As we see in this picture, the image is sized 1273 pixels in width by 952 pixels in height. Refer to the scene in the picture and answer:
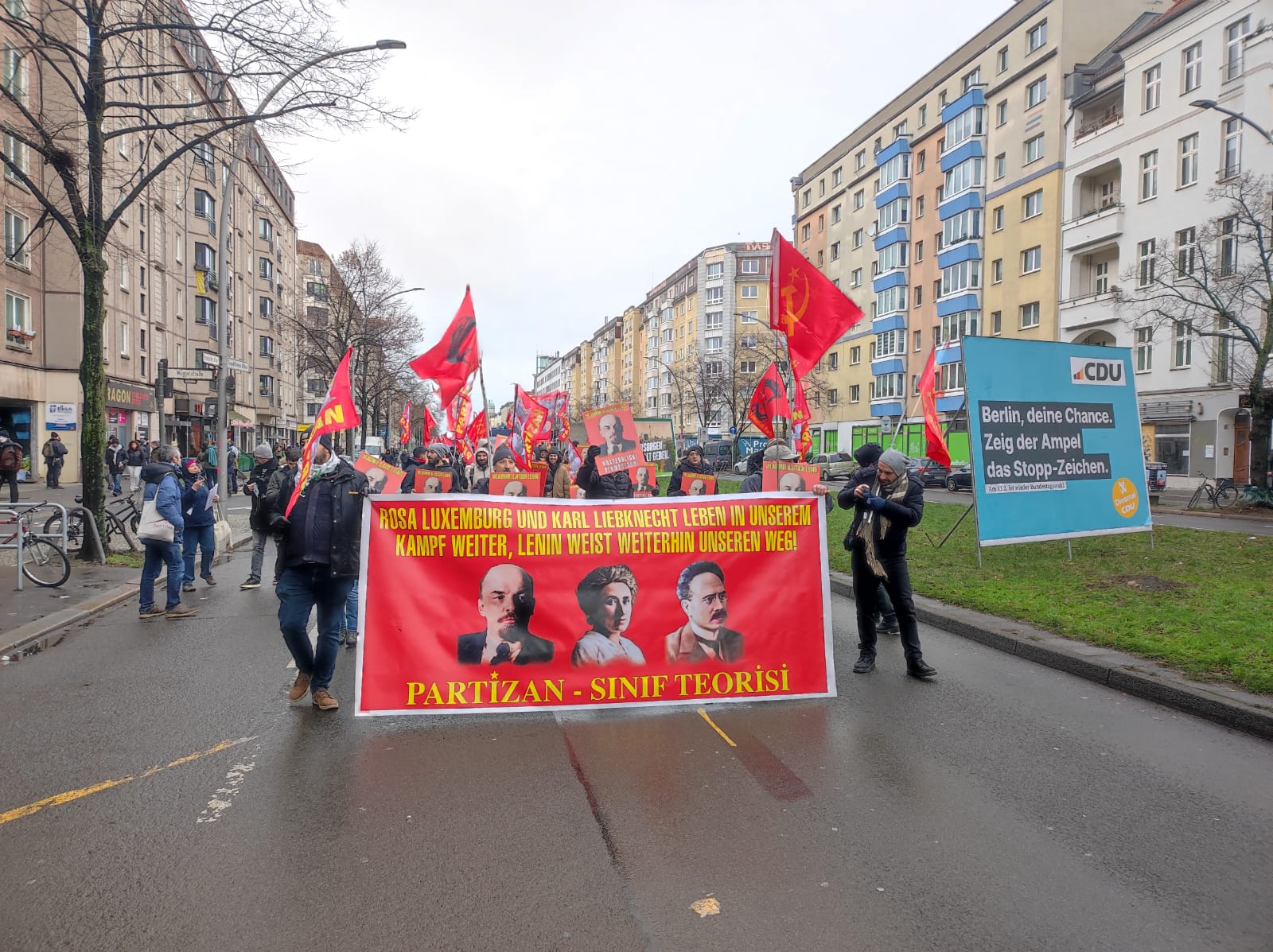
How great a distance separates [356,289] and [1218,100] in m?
34.7

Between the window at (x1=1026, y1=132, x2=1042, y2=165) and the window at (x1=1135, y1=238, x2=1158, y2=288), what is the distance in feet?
30.9

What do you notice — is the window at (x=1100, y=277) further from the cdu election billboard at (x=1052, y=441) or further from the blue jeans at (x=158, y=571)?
the blue jeans at (x=158, y=571)

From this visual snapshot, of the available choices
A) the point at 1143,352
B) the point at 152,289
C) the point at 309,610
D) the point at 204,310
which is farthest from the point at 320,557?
the point at 204,310

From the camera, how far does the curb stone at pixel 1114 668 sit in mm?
5691

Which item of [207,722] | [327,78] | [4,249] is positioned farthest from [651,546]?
[4,249]

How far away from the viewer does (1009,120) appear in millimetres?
44844

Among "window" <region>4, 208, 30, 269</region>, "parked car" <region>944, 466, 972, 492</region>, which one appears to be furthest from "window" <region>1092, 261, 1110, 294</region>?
"window" <region>4, 208, 30, 269</region>

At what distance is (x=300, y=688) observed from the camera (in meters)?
6.02

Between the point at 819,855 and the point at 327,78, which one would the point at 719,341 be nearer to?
the point at 327,78

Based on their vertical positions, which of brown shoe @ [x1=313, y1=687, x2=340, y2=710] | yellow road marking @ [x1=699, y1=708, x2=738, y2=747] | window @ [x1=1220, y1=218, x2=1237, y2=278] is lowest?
yellow road marking @ [x1=699, y1=708, x2=738, y2=747]

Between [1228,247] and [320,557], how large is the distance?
109ft

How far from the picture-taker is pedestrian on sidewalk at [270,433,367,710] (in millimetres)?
5766

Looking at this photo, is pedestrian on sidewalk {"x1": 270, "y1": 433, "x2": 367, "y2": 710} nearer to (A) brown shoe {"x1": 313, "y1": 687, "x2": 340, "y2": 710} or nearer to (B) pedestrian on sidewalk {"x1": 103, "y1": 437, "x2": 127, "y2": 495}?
(A) brown shoe {"x1": 313, "y1": 687, "x2": 340, "y2": 710}

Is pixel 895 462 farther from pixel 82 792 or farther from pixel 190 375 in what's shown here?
pixel 190 375
